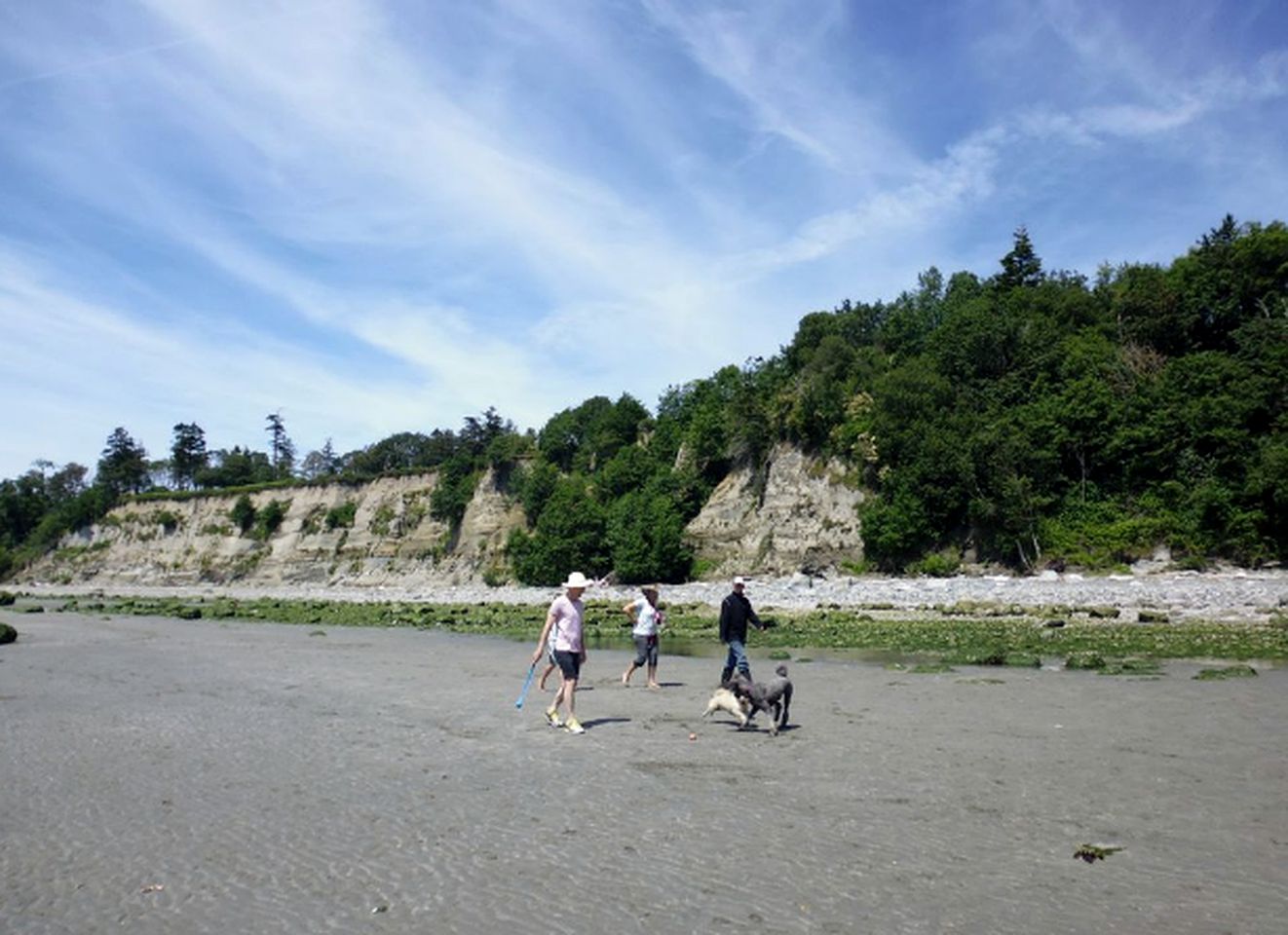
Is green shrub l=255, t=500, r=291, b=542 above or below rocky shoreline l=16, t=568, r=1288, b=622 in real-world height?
above

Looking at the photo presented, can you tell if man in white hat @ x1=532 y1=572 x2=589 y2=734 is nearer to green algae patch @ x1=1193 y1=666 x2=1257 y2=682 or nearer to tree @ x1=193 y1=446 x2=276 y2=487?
green algae patch @ x1=1193 y1=666 x2=1257 y2=682

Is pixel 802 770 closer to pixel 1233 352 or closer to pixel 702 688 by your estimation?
pixel 702 688

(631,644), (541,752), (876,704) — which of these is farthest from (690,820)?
(631,644)

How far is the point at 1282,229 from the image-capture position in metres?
55.7

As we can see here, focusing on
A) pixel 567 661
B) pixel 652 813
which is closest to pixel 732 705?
pixel 567 661

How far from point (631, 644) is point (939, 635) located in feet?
32.0

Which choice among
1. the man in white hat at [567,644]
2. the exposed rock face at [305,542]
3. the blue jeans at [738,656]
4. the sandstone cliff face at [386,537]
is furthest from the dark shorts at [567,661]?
the exposed rock face at [305,542]

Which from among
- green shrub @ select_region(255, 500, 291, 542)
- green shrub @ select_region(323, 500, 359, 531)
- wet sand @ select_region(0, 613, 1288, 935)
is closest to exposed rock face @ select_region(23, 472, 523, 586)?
green shrub @ select_region(323, 500, 359, 531)

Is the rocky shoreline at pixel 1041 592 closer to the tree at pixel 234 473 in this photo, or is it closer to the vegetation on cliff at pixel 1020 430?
the vegetation on cliff at pixel 1020 430

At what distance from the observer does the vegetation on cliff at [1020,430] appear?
1809 inches

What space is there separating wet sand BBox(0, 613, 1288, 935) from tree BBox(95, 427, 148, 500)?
151590 mm

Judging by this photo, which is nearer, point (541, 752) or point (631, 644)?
point (541, 752)

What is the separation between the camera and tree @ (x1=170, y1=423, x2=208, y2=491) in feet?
491

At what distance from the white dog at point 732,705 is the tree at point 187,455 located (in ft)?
511
